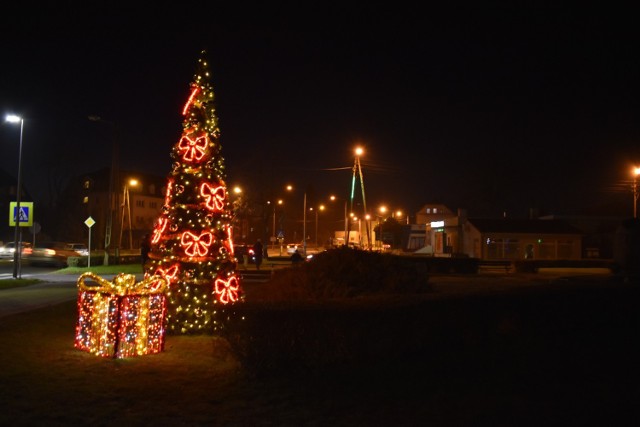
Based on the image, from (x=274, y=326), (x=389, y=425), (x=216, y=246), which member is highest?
(x=216, y=246)

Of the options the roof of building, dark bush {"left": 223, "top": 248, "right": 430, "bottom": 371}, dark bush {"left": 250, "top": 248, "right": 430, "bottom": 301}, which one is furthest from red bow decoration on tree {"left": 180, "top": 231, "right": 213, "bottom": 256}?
the roof of building

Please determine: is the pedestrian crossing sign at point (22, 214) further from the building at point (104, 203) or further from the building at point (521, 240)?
the building at point (104, 203)

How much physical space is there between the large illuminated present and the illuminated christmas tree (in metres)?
1.49

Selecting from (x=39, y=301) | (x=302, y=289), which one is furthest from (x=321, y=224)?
(x=302, y=289)

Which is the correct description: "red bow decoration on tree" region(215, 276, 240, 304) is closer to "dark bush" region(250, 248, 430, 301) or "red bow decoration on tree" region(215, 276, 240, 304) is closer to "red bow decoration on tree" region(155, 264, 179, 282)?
"dark bush" region(250, 248, 430, 301)

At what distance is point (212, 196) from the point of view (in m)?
12.1

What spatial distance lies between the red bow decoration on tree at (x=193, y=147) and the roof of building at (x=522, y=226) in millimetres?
46269

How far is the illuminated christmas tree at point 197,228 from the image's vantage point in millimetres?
11516

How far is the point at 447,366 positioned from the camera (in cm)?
852

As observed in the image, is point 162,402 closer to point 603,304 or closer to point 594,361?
point 594,361

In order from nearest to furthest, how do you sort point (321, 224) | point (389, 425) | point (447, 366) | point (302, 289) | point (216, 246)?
point (389, 425)
point (447, 366)
point (302, 289)
point (216, 246)
point (321, 224)

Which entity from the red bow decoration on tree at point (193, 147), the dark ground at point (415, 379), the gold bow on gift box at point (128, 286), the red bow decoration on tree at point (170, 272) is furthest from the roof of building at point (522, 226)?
the gold bow on gift box at point (128, 286)

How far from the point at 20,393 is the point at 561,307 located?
8.03m

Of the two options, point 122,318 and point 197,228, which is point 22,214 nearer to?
point 197,228
